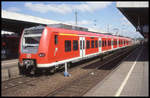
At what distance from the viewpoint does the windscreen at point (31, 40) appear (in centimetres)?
1109

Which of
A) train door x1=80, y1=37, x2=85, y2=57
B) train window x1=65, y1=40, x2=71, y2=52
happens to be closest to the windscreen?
train window x1=65, y1=40, x2=71, y2=52

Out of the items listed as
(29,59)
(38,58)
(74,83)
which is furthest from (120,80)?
(29,59)

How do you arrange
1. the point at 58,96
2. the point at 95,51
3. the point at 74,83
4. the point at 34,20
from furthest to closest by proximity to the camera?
the point at 34,20 → the point at 95,51 → the point at 74,83 → the point at 58,96

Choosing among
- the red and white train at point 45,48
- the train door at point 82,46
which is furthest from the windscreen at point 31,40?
the train door at point 82,46

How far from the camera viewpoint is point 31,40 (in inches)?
450

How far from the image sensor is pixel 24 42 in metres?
11.9

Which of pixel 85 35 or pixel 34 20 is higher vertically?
pixel 34 20

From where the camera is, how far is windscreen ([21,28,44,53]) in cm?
1109

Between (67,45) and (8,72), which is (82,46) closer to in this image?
(67,45)

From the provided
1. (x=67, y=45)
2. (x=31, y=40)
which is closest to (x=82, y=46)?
(x=67, y=45)

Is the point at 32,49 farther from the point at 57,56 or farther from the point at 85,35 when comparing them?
the point at 85,35

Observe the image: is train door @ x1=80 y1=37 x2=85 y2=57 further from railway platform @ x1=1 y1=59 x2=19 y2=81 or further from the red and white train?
railway platform @ x1=1 y1=59 x2=19 y2=81

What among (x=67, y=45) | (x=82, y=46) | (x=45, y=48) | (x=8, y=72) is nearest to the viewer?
(x=45, y=48)

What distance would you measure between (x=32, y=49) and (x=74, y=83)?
344cm
